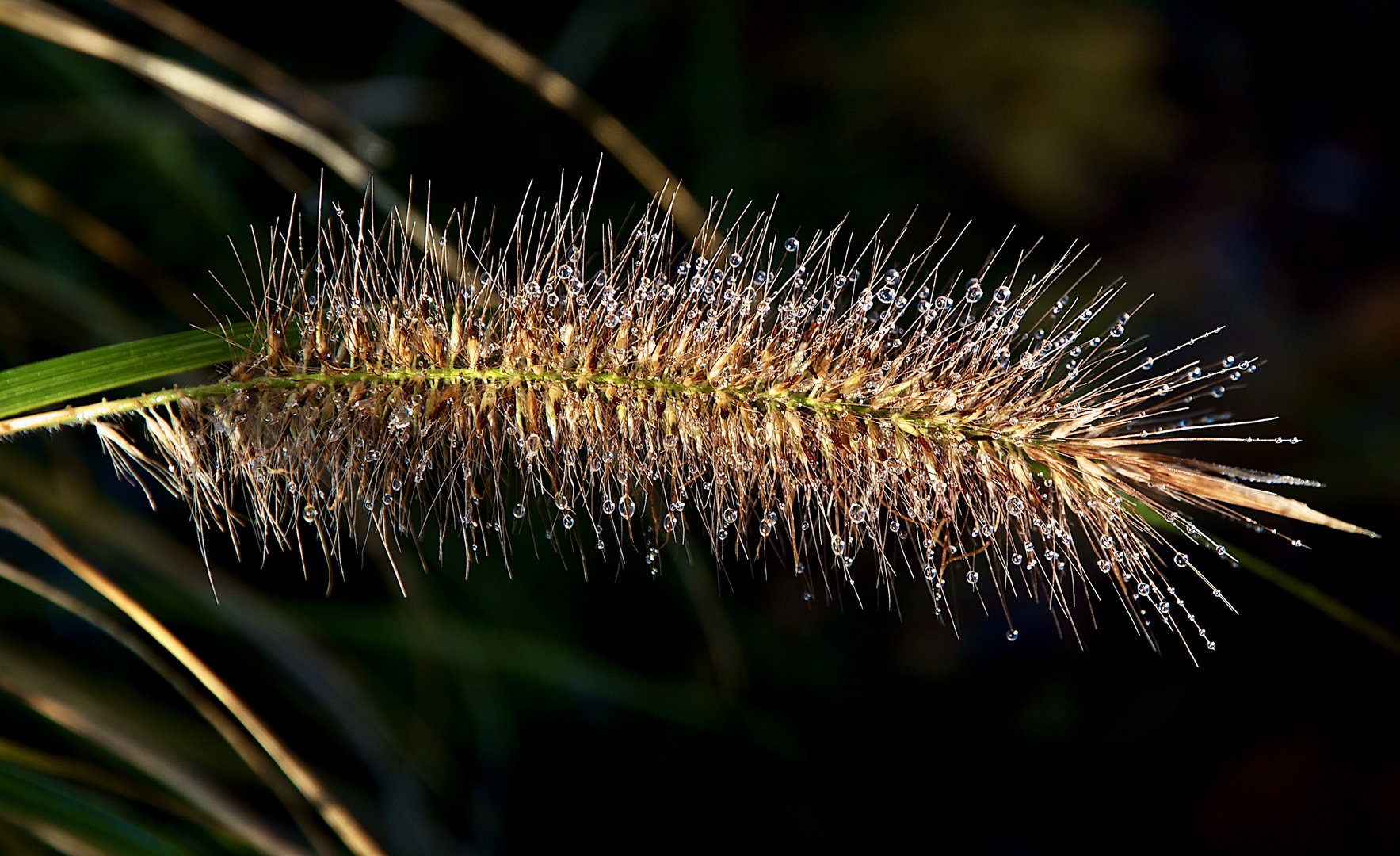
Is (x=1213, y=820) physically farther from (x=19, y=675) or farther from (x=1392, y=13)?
(x=19, y=675)

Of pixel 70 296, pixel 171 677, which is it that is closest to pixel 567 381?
pixel 171 677

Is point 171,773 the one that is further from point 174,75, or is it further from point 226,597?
point 174,75

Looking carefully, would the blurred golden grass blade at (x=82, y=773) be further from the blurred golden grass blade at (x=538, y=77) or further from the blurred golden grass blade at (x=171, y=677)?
the blurred golden grass blade at (x=538, y=77)

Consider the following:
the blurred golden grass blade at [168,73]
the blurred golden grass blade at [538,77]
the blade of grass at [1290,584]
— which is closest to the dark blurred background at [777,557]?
the blurred golden grass blade at [168,73]

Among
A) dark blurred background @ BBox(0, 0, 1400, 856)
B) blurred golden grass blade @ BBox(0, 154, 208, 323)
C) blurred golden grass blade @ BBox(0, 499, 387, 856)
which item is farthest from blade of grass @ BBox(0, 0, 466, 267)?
blurred golden grass blade @ BBox(0, 499, 387, 856)

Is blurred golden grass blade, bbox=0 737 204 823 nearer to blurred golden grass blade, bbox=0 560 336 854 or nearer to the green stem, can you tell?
blurred golden grass blade, bbox=0 560 336 854

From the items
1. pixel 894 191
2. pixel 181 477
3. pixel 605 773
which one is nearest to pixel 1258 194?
Answer: pixel 894 191
